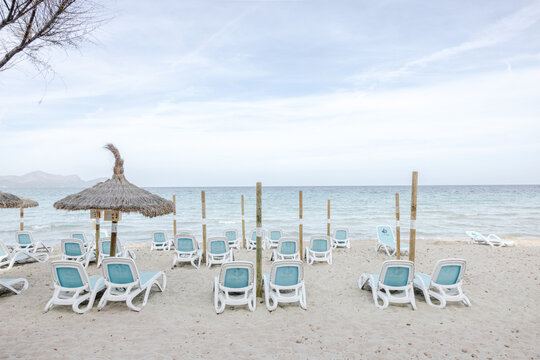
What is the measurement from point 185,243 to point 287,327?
4483 mm

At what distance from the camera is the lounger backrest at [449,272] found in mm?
5176

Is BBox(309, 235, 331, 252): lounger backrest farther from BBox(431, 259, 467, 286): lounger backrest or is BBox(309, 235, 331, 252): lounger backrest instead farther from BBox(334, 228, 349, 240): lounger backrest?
BBox(431, 259, 467, 286): lounger backrest

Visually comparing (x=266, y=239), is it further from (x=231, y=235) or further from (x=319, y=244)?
(x=319, y=244)

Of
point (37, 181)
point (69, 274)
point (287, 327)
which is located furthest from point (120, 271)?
point (37, 181)

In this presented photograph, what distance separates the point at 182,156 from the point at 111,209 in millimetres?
20560

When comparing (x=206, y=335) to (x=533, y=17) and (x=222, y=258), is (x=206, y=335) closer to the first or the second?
(x=222, y=258)

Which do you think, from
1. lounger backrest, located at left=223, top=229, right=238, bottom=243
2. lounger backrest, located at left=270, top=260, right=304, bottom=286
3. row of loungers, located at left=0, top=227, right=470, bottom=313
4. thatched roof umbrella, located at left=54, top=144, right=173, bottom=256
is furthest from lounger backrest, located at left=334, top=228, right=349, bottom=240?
thatched roof umbrella, located at left=54, top=144, right=173, bottom=256

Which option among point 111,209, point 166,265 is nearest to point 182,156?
point 166,265

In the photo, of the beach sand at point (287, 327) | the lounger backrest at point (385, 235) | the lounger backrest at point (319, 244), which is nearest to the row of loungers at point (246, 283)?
the beach sand at point (287, 327)

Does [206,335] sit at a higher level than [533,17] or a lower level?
lower

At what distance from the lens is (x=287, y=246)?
26.8ft

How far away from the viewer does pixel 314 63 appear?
13.0m

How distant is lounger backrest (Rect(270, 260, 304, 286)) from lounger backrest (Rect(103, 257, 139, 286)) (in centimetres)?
230

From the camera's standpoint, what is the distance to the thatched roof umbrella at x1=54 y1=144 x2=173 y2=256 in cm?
549
